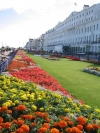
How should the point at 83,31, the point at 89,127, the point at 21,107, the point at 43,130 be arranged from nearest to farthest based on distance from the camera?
the point at 43,130
the point at 89,127
the point at 21,107
the point at 83,31

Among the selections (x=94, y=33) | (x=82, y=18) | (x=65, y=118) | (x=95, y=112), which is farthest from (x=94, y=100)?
(x=82, y=18)

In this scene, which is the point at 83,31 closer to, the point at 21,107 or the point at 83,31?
the point at 83,31

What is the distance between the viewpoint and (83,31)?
261 feet

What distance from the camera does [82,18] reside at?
81438 mm

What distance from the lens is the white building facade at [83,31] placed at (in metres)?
69.6

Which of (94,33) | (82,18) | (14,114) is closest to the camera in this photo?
(14,114)

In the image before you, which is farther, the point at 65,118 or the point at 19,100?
the point at 19,100

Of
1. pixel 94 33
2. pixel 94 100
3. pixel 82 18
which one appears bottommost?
pixel 94 100

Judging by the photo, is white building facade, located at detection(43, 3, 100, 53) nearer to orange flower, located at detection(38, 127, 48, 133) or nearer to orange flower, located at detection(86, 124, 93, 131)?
orange flower, located at detection(86, 124, 93, 131)

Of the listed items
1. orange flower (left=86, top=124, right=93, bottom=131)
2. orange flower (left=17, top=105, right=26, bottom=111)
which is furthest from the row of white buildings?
orange flower (left=86, top=124, right=93, bottom=131)

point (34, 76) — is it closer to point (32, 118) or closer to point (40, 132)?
point (32, 118)

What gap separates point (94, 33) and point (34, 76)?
57.5m

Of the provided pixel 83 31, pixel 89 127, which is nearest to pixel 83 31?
pixel 83 31

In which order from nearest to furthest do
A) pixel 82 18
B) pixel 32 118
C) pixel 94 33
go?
1. pixel 32 118
2. pixel 94 33
3. pixel 82 18
